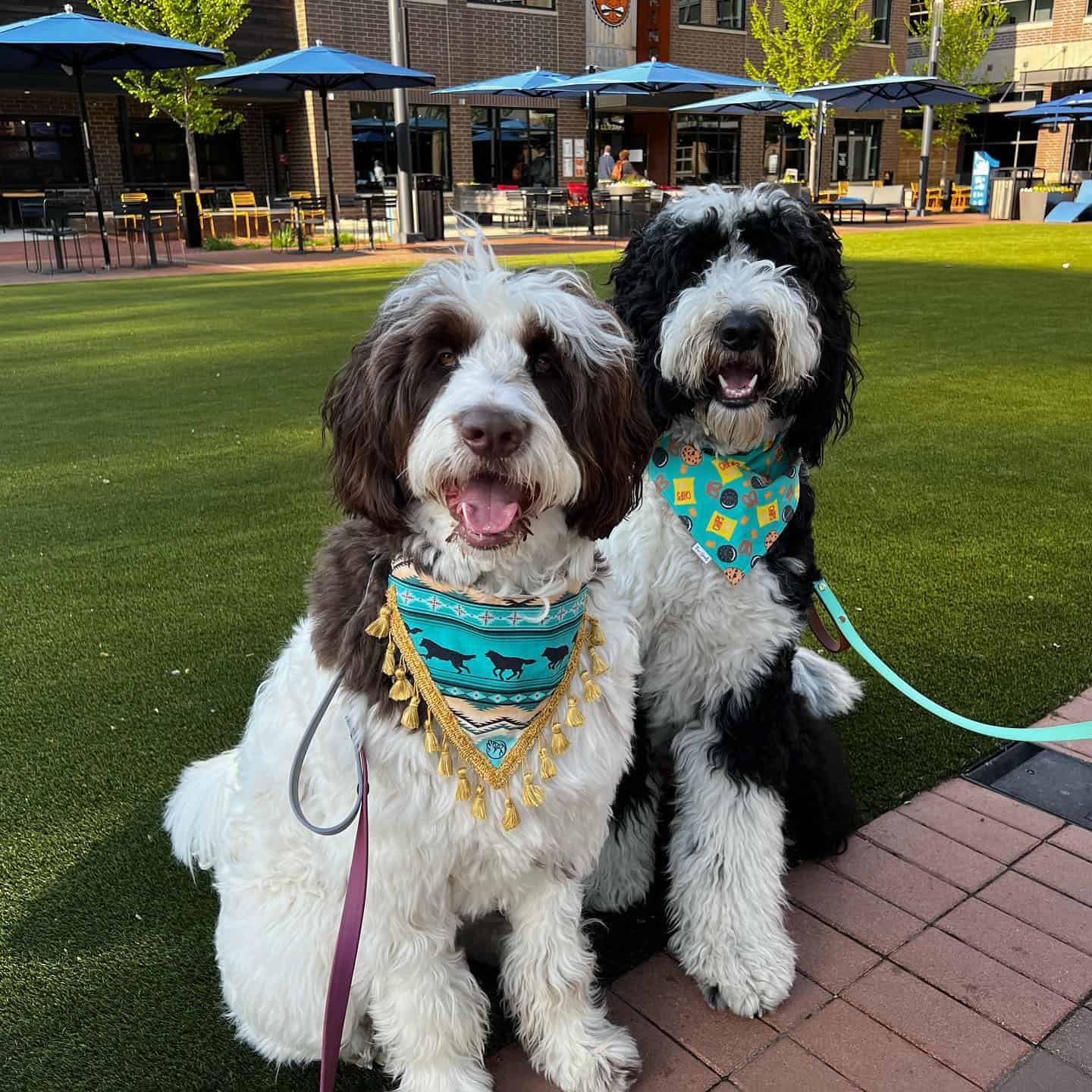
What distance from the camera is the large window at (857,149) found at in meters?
35.0

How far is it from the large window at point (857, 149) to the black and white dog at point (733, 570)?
36339 millimetres

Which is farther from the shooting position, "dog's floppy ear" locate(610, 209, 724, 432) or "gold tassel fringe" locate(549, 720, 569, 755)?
"dog's floppy ear" locate(610, 209, 724, 432)

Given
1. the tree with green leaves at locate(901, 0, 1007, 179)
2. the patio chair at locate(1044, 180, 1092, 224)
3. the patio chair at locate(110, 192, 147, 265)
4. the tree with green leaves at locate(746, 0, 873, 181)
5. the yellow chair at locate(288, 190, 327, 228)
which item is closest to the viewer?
the patio chair at locate(110, 192, 147, 265)

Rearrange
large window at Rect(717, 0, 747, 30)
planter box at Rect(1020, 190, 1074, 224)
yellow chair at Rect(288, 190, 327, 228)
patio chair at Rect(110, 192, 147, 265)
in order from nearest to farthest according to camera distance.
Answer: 1. patio chair at Rect(110, 192, 147, 265)
2. yellow chair at Rect(288, 190, 327, 228)
3. planter box at Rect(1020, 190, 1074, 224)
4. large window at Rect(717, 0, 747, 30)

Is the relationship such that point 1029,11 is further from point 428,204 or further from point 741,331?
point 741,331

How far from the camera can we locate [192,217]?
66.4 feet

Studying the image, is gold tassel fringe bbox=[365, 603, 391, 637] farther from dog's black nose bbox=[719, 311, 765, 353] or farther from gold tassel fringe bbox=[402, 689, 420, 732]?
dog's black nose bbox=[719, 311, 765, 353]

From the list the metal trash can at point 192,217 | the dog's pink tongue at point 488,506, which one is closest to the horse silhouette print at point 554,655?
the dog's pink tongue at point 488,506

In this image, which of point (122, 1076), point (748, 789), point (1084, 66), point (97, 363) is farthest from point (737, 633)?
point (1084, 66)

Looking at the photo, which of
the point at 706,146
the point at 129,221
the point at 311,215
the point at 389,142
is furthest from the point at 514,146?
the point at 129,221

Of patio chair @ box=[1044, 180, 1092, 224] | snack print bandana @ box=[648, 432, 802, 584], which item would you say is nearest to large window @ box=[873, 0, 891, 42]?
patio chair @ box=[1044, 180, 1092, 224]

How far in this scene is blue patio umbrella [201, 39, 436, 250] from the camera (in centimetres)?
1752

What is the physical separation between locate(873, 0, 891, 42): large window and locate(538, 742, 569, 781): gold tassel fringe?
39858 mm

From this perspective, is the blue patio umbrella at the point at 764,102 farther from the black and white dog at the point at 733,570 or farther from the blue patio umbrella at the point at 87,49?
the black and white dog at the point at 733,570
